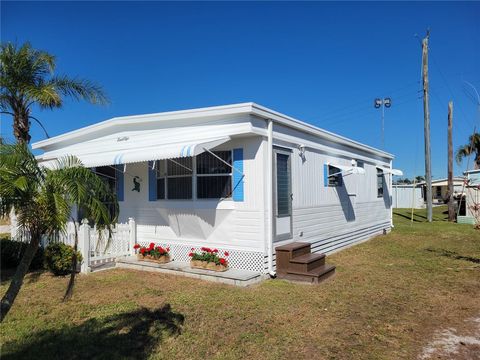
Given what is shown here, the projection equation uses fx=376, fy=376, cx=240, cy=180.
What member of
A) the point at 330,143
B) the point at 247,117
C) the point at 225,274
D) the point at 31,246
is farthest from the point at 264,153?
the point at 31,246

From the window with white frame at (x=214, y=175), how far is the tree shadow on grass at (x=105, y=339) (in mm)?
3014

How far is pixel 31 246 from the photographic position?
141 inches

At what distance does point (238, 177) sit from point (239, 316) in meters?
2.98

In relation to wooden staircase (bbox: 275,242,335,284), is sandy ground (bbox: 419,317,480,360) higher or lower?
lower

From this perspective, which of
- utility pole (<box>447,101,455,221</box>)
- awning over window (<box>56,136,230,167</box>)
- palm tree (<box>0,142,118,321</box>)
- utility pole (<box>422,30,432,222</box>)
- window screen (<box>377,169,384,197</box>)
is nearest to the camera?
palm tree (<box>0,142,118,321</box>)

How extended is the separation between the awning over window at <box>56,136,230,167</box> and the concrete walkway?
7.39 ft

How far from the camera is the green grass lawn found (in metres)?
4.16

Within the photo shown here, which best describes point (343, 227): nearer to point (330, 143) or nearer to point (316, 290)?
point (330, 143)

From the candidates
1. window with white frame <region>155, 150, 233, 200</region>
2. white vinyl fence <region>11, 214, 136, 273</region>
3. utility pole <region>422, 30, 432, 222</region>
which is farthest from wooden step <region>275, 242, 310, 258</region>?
utility pole <region>422, 30, 432, 222</region>

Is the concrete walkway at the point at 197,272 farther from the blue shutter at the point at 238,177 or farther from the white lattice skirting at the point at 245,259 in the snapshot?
the blue shutter at the point at 238,177

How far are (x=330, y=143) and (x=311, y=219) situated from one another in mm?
2478

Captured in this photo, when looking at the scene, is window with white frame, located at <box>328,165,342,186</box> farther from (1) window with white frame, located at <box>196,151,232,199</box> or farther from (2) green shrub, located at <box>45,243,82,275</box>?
(2) green shrub, located at <box>45,243,82,275</box>

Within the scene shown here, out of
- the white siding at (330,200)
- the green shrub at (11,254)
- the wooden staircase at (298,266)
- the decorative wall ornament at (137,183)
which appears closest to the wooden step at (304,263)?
the wooden staircase at (298,266)

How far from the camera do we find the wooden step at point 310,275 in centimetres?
701
